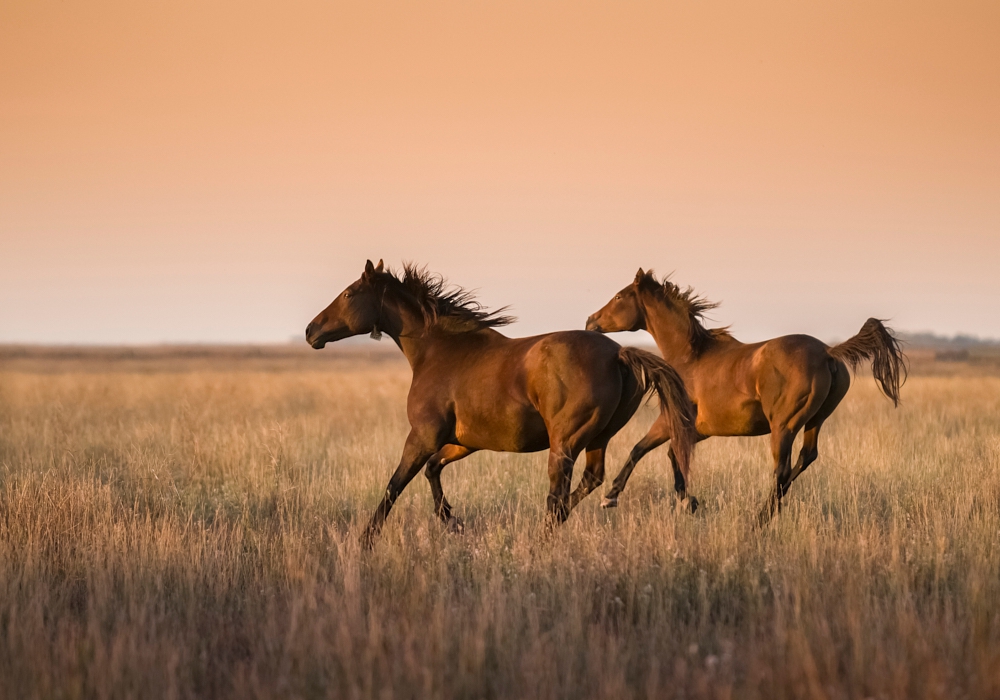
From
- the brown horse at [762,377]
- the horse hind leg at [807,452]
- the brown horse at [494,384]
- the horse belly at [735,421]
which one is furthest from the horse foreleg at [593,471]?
the horse hind leg at [807,452]

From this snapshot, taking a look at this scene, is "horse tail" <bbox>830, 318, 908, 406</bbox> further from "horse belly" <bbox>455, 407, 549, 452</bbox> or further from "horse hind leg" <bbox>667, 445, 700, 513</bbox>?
"horse belly" <bbox>455, 407, 549, 452</bbox>

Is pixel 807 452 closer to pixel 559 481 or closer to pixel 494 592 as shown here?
pixel 559 481

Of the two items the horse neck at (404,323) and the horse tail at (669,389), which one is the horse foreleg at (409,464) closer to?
the horse neck at (404,323)

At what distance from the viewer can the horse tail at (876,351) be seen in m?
8.35

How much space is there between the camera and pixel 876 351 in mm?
8367

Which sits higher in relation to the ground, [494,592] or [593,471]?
[593,471]

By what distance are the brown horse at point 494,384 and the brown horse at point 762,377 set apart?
3.61 feet

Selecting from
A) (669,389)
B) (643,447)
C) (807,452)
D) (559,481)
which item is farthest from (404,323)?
(807,452)

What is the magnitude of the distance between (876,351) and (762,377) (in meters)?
1.04

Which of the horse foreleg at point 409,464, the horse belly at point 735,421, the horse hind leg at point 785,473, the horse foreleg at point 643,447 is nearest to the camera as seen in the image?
the horse foreleg at point 409,464

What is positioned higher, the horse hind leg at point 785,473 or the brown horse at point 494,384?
the brown horse at point 494,384

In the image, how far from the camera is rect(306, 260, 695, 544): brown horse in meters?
6.69

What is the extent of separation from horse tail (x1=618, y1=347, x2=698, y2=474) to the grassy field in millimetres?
612

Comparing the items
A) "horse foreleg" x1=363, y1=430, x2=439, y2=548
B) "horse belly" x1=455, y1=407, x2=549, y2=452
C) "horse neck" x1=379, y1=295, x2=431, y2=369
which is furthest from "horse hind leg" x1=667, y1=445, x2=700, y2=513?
"horse neck" x1=379, y1=295, x2=431, y2=369
